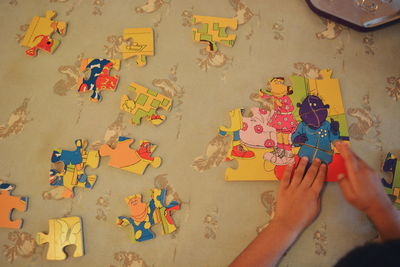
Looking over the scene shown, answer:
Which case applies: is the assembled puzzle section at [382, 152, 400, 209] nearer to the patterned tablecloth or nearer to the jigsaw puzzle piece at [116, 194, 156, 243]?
the patterned tablecloth

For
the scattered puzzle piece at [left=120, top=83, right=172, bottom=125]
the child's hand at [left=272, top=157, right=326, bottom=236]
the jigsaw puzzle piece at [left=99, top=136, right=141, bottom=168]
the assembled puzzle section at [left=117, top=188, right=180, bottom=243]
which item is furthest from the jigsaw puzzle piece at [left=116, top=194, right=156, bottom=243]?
the child's hand at [left=272, top=157, right=326, bottom=236]

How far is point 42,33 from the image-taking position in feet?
3.42

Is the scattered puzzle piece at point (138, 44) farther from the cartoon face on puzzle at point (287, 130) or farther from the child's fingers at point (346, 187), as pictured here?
the child's fingers at point (346, 187)

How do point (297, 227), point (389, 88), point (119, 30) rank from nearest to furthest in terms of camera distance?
point (297, 227)
point (389, 88)
point (119, 30)

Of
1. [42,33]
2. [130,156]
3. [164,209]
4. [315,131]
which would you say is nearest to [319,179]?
[315,131]

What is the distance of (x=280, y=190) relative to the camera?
83cm

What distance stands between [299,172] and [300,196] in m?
0.06

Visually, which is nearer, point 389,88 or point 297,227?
point 297,227

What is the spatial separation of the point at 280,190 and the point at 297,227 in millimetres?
103

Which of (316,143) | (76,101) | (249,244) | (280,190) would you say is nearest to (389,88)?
(316,143)

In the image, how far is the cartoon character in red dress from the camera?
861 millimetres

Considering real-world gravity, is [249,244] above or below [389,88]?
below

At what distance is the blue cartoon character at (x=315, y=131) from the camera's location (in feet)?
2.81

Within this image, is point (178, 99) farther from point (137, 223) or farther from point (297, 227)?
point (297, 227)
